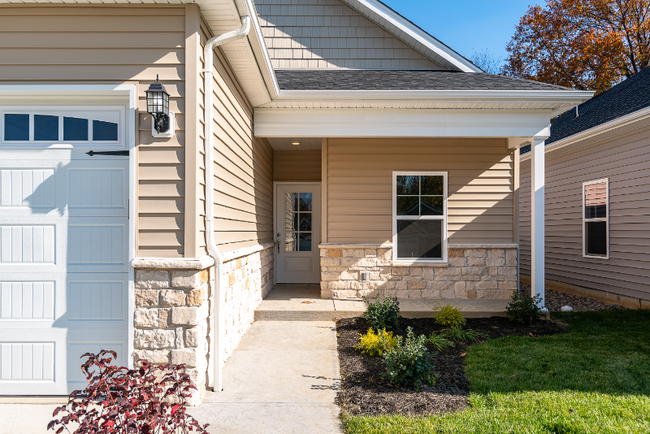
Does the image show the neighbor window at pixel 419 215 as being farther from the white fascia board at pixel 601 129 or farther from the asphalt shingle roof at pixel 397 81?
the white fascia board at pixel 601 129

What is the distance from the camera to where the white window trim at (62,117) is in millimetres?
3455

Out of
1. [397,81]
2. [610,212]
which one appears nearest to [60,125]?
[397,81]

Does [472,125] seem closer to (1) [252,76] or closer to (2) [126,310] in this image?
(1) [252,76]

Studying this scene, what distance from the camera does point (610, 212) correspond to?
24.8 feet

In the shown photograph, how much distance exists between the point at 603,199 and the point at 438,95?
4.48 metres

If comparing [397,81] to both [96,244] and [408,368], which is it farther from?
[96,244]

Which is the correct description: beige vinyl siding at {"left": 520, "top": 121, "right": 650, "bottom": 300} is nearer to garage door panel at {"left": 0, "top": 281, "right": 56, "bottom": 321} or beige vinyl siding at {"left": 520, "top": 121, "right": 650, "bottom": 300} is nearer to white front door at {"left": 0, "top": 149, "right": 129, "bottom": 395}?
white front door at {"left": 0, "top": 149, "right": 129, "bottom": 395}

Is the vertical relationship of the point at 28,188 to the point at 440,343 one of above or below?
above

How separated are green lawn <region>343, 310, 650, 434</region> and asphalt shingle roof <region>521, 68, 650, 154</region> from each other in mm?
4097

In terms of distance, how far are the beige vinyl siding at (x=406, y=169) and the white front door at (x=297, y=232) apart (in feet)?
5.38

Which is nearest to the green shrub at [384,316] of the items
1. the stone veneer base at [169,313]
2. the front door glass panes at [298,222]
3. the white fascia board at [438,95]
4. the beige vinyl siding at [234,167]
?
the beige vinyl siding at [234,167]

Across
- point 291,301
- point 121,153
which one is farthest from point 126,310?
point 291,301

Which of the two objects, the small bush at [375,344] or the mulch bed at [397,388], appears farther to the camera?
the small bush at [375,344]

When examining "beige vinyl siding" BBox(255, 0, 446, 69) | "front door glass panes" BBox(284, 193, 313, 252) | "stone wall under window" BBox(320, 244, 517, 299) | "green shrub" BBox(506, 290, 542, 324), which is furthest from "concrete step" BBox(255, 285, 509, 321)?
"beige vinyl siding" BBox(255, 0, 446, 69)
